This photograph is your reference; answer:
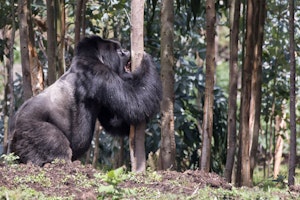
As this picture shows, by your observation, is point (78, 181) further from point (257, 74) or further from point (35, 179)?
point (257, 74)

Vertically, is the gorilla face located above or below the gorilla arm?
above

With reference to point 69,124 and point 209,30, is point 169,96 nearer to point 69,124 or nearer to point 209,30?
point 209,30

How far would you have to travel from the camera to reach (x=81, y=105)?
7020 millimetres

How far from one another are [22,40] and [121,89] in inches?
51.5

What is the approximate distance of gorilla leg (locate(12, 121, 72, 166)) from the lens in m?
6.70

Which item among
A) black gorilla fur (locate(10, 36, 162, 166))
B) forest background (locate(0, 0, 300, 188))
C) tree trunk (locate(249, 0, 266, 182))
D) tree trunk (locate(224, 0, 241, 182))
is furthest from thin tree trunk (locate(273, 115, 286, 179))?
black gorilla fur (locate(10, 36, 162, 166))

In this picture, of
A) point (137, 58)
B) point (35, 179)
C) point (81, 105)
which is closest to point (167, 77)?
point (137, 58)

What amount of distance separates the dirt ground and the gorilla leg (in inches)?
44.0

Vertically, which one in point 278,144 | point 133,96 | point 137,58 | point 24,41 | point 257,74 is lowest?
point 278,144

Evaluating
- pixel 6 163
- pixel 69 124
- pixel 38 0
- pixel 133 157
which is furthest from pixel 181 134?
pixel 6 163

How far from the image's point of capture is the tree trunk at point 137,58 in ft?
19.4

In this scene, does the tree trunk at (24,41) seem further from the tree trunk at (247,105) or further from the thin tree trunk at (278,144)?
the thin tree trunk at (278,144)

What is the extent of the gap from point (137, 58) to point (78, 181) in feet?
4.64

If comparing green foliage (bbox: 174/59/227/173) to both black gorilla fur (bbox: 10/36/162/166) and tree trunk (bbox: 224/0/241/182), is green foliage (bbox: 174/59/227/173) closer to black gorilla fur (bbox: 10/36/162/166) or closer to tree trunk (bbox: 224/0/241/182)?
tree trunk (bbox: 224/0/241/182)
